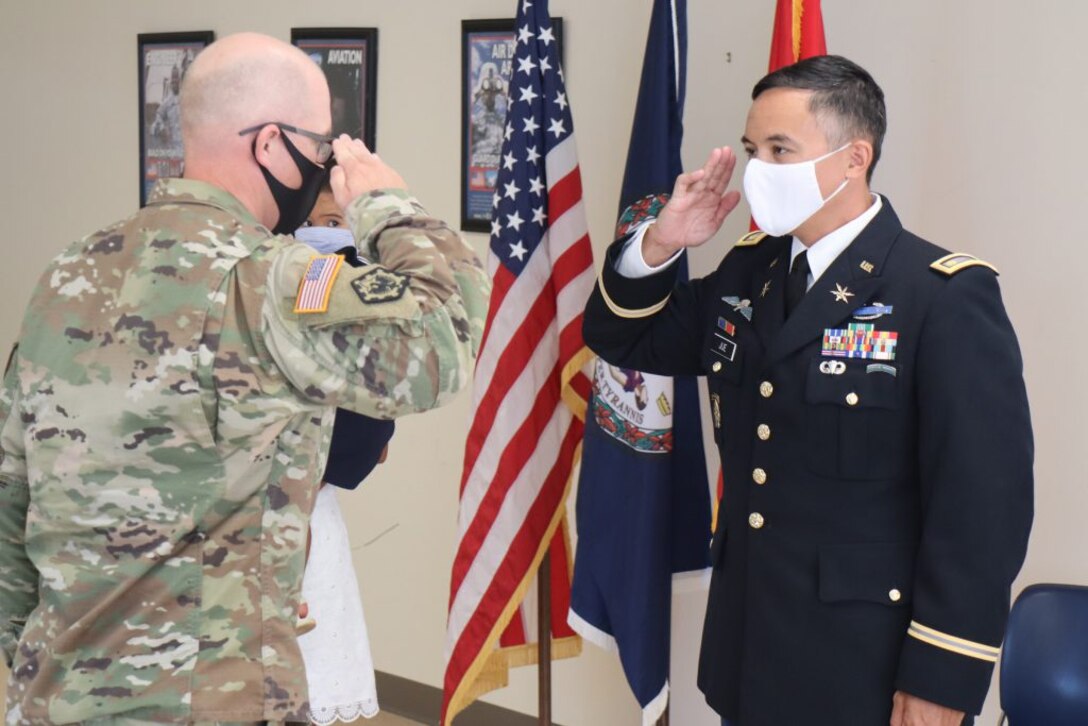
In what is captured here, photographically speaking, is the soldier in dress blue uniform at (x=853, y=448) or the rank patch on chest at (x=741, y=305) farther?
the rank patch on chest at (x=741, y=305)

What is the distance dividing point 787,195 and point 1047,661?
3.55 ft

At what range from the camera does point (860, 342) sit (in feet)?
5.62

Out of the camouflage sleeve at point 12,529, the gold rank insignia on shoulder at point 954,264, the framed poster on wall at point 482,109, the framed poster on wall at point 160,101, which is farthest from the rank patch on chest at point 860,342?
the framed poster on wall at point 160,101

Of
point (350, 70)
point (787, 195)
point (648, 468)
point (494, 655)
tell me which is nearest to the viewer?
point (787, 195)

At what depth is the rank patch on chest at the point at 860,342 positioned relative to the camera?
1692 mm

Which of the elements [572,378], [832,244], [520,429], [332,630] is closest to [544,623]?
[520,429]

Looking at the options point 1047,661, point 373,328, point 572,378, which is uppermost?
point 373,328

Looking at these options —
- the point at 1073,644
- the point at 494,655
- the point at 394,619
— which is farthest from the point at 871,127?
the point at 394,619

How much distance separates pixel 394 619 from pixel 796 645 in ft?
6.73

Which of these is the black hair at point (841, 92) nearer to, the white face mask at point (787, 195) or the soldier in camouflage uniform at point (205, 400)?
the white face mask at point (787, 195)

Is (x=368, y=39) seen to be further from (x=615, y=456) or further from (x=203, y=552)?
(x=203, y=552)

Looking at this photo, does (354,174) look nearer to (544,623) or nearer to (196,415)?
(196,415)

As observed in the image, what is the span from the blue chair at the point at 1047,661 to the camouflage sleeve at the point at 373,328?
1.35 m

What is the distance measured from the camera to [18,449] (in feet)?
5.07
